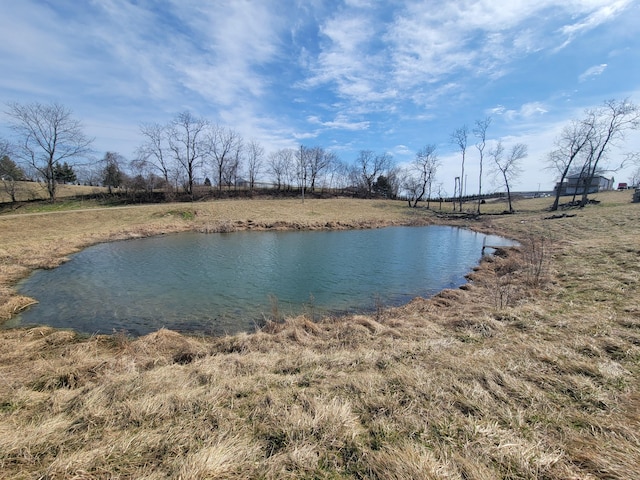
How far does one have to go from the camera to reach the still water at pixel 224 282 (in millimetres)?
8873

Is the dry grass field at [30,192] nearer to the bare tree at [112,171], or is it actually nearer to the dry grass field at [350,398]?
the bare tree at [112,171]

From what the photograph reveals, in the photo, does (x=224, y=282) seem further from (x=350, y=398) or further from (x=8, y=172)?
(x=8, y=172)

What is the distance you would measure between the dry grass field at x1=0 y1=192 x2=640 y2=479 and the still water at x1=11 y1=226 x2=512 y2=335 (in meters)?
1.69

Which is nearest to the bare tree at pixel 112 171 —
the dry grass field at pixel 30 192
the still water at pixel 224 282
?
the dry grass field at pixel 30 192

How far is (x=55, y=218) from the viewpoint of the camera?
2711cm

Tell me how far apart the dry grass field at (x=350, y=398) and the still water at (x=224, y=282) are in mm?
1695

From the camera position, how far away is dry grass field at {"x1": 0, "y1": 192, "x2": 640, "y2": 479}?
2.49m

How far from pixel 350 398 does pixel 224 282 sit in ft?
33.1

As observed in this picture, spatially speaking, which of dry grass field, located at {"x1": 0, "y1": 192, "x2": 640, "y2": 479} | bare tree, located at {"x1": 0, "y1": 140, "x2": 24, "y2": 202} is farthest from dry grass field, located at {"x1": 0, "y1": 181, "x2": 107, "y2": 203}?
dry grass field, located at {"x1": 0, "y1": 192, "x2": 640, "y2": 479}

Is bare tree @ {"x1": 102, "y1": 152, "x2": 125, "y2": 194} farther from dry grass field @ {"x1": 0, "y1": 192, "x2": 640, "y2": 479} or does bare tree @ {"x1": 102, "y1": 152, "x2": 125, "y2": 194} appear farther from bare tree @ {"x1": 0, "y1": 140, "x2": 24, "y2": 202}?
dry grass field @ {"x1": 0, "y1": 192, "x2": 640, "y2": 479}

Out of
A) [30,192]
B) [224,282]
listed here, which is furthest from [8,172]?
[224,282]

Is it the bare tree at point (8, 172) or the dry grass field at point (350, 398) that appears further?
the bare tree at point (8, 172)

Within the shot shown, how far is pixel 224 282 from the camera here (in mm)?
12461

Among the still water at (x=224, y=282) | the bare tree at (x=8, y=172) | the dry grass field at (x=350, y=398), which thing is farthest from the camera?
the bare tree at (x=8, y=172)
